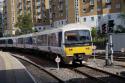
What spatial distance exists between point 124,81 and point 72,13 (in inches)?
3511

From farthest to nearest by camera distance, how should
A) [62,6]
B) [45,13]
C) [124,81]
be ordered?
[45,13] < [62,6] < [124,81]

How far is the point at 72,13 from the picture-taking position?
107 meters

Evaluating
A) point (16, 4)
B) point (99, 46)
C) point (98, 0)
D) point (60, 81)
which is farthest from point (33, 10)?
point (60, 81)

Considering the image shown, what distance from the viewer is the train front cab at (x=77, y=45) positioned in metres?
26.7

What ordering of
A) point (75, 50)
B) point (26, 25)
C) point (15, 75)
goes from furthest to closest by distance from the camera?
point (26, 25) → point (75, 50) → point (15, 75)

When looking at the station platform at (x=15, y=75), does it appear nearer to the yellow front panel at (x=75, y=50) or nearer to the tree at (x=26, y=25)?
the yellow front panel at (x=75, y=50)

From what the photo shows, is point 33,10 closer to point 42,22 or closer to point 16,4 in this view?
point 42,22

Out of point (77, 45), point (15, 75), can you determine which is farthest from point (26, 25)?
point (15, 75)

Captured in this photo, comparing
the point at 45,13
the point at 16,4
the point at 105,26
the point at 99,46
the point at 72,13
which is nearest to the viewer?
the point at 105,26

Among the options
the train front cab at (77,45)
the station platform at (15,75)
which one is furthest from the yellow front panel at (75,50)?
the station platform at (15,75)

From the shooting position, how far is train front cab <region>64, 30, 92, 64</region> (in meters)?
26.7

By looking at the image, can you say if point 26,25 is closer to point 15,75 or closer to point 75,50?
point 75,50

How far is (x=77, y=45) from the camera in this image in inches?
1056

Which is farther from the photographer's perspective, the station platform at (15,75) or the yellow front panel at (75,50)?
the yellow front panel at (75,50)
